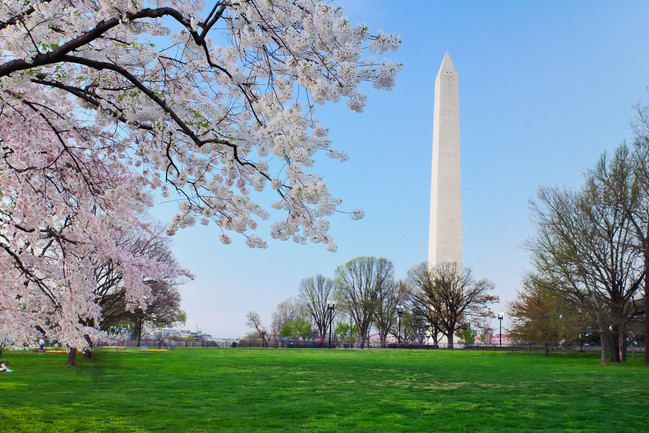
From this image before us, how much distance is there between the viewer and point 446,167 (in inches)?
2179

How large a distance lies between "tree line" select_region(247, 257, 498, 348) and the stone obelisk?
3236 millimetres

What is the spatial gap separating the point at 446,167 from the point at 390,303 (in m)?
18.8

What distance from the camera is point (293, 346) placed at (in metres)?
61.3

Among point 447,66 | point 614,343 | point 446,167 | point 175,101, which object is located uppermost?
point 447,66

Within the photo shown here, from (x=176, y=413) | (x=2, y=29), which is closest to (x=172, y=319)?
(x=176, y=413)

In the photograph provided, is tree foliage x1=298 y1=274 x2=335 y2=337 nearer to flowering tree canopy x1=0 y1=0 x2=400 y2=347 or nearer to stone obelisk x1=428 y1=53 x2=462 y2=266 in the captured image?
stone obelisk x1=428 y1=53 x2=462 y2=266

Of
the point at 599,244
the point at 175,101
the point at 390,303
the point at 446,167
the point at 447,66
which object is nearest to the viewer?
the point at 175,101

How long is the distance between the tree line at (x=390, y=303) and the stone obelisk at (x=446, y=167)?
3.24m

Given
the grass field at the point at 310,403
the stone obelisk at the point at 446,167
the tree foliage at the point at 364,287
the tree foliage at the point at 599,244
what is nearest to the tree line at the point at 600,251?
the tree foliage at the point at 599,244

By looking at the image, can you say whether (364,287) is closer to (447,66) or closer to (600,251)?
(447,66)

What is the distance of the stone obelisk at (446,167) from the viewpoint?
55.2 metres

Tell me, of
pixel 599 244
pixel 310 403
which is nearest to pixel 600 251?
pixel 599 244

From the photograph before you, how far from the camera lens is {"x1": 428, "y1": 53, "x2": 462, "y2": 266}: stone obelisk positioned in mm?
55250

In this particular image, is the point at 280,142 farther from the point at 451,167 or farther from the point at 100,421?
the point at 451,167
